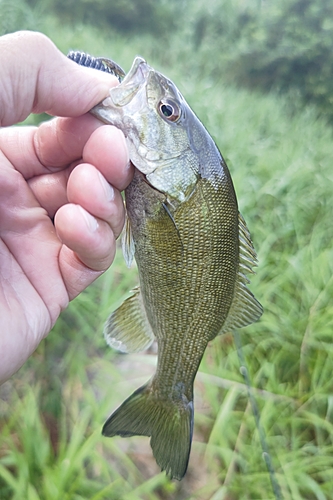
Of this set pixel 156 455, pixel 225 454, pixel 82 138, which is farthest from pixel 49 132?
pixel 225 454

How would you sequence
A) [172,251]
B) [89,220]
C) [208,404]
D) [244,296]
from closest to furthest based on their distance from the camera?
[89,220], [172,251], [244,296], [208,404]

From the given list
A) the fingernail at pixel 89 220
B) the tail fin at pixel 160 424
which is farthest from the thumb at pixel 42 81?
the tail fin at pixel 160 424

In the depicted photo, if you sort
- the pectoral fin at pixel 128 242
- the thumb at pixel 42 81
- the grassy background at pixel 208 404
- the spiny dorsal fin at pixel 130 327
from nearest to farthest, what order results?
the thumb at pixel 42 81 → the pectoral fin at pixel 128 242 → the spiny dorsal fin at pixel 130 327 → the grassy background at pixel 208 404

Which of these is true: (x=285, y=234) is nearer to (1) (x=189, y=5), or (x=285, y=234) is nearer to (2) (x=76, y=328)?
(2) (x=76, y=328)

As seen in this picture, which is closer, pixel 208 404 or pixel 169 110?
pixel 169 110

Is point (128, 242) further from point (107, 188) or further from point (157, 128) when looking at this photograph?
point (157, 128)

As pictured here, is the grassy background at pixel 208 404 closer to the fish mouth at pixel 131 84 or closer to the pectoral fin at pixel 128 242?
the pectoral fin at pixel 128 242

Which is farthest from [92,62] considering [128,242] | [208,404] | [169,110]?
[208,404]
